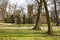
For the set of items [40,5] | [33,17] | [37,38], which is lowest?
[37,38]

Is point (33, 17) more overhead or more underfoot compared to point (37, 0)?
more underfoot

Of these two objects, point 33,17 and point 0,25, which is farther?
point 33,17

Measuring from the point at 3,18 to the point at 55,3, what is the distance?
172 inches

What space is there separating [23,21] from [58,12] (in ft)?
9.14

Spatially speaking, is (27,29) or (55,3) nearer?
(27,29)

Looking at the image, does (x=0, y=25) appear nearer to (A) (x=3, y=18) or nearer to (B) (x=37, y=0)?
(A) (x=3, y=18)

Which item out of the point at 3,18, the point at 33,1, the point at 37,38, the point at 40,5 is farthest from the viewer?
the point at 33,1

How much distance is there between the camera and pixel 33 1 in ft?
43.4

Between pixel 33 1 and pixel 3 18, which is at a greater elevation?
pixel 33 1

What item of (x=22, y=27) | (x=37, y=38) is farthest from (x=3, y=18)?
(x=37, y=38)

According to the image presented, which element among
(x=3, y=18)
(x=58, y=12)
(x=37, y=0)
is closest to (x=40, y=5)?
(x=37, y=0)

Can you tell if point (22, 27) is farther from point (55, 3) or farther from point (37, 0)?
point (55, 3)

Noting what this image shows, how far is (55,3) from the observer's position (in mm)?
12922

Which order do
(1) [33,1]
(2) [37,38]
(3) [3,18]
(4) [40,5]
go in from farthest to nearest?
(1) [33,1] < (4) [40,5] < (3) [3,18] < (2) [37,38]
